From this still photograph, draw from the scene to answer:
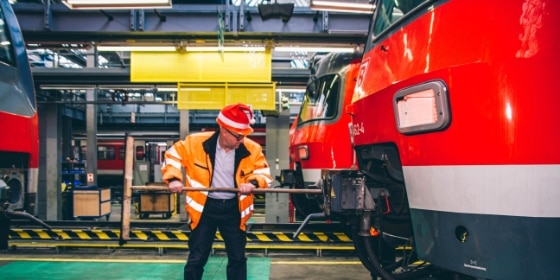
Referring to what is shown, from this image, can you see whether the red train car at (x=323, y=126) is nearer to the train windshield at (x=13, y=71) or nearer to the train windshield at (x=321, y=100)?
the train windshield at (x=321, y=100)

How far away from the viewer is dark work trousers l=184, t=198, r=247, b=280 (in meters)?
3.63

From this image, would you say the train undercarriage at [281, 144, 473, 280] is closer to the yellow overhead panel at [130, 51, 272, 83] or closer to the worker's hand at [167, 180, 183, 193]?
the worker's hand at [167, 180, 183, 193]

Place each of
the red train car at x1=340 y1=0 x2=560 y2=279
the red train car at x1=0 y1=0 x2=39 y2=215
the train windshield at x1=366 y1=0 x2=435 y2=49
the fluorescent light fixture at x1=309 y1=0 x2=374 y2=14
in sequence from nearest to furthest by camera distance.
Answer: the red train car at x1=340 y1=0 x2=560 y2=279, the train windshield at x1=366 y1=0 x2=435 y2=49, the red train car at x1=0 y1=0 x2=39 y2=215, the fluorescent light fixture at x1=309 y1=0 x2=374 y2=14

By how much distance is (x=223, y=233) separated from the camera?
3.79m

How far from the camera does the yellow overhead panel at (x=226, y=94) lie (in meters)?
9.12

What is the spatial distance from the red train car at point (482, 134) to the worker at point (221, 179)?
5.03 feet

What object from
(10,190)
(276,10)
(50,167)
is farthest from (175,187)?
(50,167)

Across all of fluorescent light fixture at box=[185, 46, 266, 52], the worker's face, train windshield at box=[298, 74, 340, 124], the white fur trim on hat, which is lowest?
the worker's face

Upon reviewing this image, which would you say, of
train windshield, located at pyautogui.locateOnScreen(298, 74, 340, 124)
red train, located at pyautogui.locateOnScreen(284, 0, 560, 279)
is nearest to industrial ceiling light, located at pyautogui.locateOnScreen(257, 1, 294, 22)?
train windshield, located at pyautogui.locateOnScreen(298, 74, 340, 124)

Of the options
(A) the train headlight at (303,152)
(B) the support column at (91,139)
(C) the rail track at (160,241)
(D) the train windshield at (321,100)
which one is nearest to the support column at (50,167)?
(B) the support column at (91,139)

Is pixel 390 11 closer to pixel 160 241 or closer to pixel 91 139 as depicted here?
pixel 160 241

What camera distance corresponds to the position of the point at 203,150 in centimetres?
374

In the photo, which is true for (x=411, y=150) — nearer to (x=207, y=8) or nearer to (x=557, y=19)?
(x=557, y=19)

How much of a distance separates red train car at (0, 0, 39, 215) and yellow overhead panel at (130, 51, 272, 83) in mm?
3529
